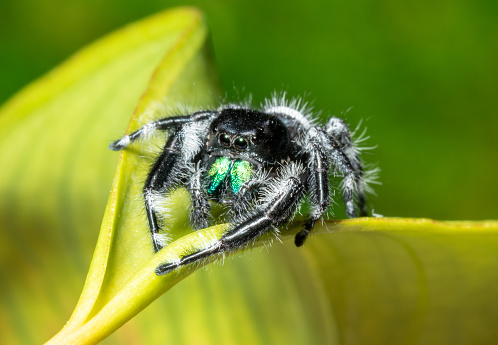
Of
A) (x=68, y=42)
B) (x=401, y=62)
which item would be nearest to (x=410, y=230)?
(x=401, y=62)

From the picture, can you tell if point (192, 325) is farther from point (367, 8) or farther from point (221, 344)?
point (367, 8)

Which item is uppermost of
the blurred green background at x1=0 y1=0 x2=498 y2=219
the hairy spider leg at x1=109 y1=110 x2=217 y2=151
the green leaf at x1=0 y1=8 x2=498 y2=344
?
the blurred green background at x1=0 y1=0 x2=498 y2=219

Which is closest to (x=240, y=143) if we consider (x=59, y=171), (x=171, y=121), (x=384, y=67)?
(x=171, y=121)

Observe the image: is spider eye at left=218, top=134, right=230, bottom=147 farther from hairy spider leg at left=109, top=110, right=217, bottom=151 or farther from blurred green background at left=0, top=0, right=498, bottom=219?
blurred green background at left=0, top=0, right=498, bottom=219

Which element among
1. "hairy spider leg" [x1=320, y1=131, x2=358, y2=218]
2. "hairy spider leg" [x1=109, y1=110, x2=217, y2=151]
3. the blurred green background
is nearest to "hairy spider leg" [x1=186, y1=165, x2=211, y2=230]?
"hairy spider leg" [x1=109, y1=110, x2=217, y2=151]

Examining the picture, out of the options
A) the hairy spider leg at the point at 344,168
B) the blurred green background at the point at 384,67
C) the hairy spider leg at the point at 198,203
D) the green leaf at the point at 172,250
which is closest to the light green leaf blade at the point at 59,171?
the green leaf at the point at 172,250
